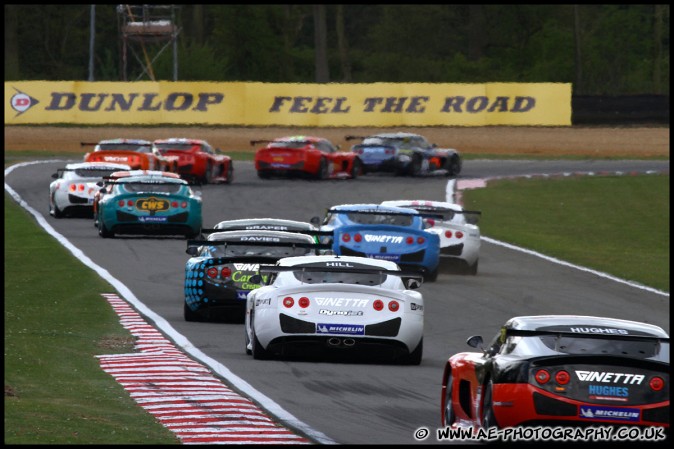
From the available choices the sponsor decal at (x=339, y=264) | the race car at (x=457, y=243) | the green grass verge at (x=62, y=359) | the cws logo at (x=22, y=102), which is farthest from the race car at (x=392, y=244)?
the cws logo at (x=22, y=102)

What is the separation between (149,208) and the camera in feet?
93.1

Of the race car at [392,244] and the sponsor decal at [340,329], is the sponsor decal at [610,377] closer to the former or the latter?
the sponsor decal at [340,329]

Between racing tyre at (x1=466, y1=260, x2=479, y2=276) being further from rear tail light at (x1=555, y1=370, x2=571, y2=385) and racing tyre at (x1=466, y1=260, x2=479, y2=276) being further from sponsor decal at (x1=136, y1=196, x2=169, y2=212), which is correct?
rear tail light at (x1=555, y1=370, x2=571, y2=385)

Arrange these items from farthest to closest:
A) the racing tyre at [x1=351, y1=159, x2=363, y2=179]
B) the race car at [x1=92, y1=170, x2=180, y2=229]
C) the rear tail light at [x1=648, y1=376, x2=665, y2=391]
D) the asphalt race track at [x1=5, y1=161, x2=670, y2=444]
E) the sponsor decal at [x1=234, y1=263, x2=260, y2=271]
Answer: the racing tyre at [x1=351, y1=159, x2=363, y2=179] < the race car at [x1=92, y1=170, x2=180, y2=229] < the sponsor decal at [x1=234, y1=263, x2=260, y2=271] < the asphalt race track at [x1=5, y1=161, x2=670, y2=444] < the rear tail light at [x1=648, y1=376, x2=665, y2=391]

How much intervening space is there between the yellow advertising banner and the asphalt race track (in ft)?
40.3

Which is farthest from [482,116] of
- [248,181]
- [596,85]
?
[596,85]

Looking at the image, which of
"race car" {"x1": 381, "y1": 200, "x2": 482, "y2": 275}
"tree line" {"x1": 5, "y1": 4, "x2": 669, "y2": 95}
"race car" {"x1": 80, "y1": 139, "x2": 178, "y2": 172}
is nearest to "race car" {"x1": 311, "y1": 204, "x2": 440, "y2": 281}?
"race car" {"x1": 381, "y1": 200, "x2": 482, "y2": 275}

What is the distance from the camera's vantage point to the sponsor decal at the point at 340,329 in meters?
14.4

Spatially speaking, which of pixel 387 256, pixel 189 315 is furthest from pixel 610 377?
pixel 387 256

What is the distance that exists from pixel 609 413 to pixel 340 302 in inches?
210

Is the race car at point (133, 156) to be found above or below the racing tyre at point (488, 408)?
above

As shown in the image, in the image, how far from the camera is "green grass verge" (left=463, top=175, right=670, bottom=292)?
28438 mm

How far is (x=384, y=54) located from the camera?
91250 mm

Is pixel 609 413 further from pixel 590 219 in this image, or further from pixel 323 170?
pixel 323 170
